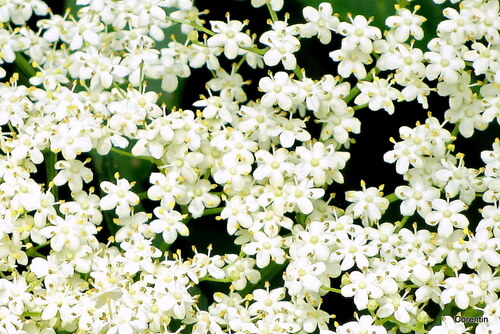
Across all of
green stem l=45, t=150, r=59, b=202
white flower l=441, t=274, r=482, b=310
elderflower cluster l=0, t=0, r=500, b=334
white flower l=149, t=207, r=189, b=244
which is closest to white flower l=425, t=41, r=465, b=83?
elderflower cluster l=0, t=0, r=500, b=334

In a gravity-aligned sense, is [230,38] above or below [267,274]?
above

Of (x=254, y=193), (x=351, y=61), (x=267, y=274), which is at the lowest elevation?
(x=267, y=274)

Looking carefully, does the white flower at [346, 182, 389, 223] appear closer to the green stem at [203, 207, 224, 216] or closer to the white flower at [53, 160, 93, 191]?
the green stem at [203, 207, 224, 216]

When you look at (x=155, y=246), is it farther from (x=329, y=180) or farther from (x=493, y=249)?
(x=493, y=249)

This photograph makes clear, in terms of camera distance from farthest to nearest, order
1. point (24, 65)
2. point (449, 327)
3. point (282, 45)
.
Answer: point (24, 65), point (282, 45), point (449, 327)

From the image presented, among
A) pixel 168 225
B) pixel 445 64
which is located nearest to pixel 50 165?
pixel 168 225

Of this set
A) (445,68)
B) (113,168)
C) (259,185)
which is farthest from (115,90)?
(445,68)

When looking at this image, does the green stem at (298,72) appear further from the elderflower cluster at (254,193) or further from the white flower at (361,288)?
the white flower at (361,288)

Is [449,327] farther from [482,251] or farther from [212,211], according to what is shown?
[212,211]
